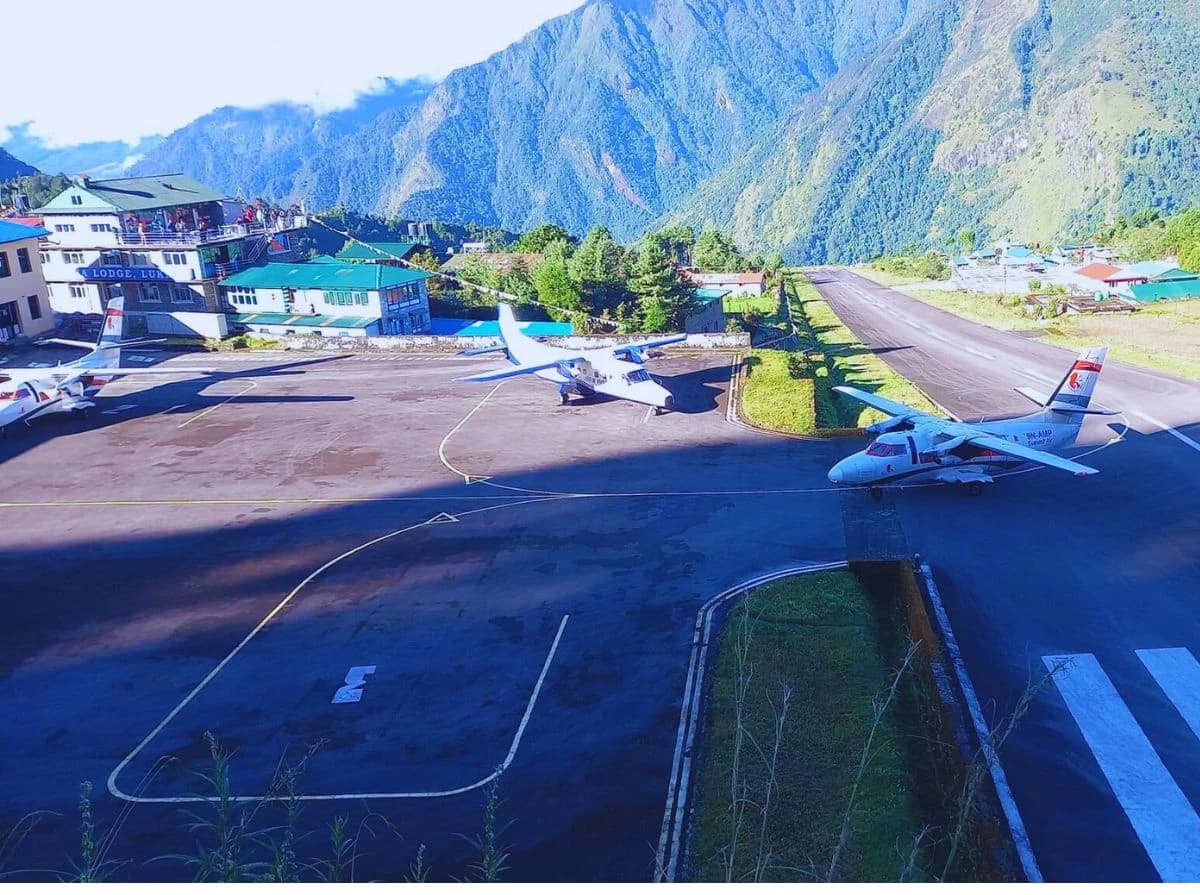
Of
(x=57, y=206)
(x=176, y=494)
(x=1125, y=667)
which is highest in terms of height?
(x=57, y=206)

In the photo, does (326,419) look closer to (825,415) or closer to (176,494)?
(176,494)

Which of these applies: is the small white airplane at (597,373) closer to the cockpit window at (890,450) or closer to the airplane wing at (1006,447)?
the cockpit window at (890,450)

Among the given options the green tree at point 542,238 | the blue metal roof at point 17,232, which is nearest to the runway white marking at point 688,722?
the blue metal roof at point 17,232

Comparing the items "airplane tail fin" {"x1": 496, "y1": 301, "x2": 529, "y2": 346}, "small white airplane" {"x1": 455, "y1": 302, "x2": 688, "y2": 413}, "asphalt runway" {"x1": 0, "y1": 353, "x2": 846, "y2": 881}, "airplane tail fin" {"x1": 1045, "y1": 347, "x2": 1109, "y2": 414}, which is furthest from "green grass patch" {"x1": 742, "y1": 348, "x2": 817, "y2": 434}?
"airplane tail fin" {"x1": 496, "y1": 301, "x2": 529, "y2": 346}

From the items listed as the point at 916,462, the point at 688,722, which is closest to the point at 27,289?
the point at 916,462

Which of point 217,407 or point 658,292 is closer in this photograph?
point 217,407

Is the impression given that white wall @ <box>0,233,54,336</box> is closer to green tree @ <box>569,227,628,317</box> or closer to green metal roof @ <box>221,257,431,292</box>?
green metal roof @ <box>221,257,431,292</box>

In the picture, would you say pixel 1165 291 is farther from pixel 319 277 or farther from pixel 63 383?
pixel 63 383

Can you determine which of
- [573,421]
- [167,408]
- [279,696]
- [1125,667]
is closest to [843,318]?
[573,421]
